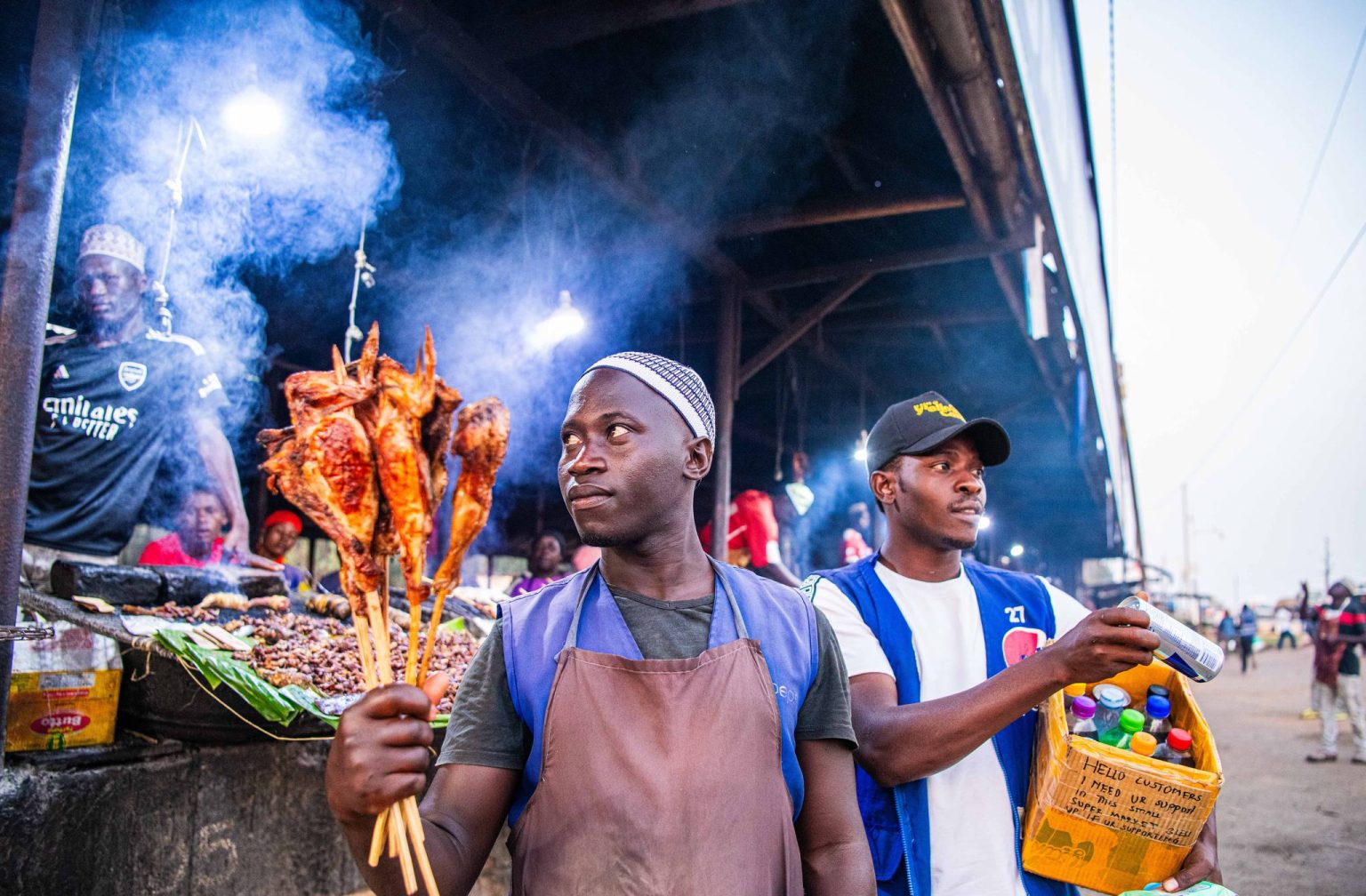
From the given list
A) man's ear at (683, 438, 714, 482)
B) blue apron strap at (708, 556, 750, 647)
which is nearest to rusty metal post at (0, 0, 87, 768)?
man's ear at (683, 438, 714, 482)

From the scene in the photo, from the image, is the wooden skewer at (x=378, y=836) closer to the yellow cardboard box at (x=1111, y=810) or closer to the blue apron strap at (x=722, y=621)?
the blue apron strap at (x=722, y=621)

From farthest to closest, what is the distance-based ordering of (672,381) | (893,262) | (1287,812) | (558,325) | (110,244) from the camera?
(1287,812) < (893,262) < (558,325) < (110,244) < (672,381)

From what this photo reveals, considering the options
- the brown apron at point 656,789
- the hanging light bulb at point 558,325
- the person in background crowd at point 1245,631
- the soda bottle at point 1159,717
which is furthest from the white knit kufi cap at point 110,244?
the person in background crowd at point 1245,631

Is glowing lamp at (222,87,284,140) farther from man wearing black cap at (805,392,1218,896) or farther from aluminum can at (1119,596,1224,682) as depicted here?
aluminum can at (1119,596,1224,682)

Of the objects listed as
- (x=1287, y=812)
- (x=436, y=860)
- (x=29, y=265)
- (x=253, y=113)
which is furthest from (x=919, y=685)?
(x=1287, y=812)

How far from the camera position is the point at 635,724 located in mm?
1484

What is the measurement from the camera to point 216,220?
4996mm

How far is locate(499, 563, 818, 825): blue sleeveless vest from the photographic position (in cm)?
156

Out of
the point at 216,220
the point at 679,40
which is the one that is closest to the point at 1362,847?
the point at 679,40

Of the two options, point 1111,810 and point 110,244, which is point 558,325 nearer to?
point 110,244

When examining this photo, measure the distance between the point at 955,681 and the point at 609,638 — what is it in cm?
Result: 104

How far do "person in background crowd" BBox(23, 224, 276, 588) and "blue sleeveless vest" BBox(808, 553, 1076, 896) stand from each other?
3.33 metres

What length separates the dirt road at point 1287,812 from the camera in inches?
228

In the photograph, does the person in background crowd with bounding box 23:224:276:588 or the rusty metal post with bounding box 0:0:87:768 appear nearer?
the rusty metal post with bounding box 0:0:87:768
